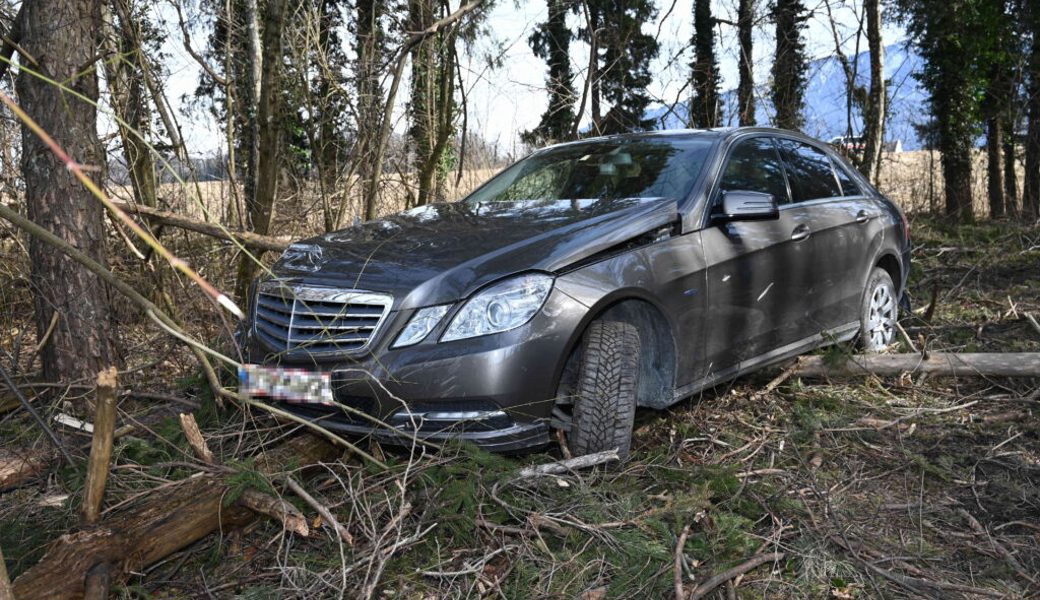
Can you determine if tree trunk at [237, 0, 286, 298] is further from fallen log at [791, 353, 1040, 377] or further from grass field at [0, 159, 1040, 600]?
fallen log at [791, 353, 1040, 377]

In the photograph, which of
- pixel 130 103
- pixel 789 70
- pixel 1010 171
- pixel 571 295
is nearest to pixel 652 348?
pixel 571 295

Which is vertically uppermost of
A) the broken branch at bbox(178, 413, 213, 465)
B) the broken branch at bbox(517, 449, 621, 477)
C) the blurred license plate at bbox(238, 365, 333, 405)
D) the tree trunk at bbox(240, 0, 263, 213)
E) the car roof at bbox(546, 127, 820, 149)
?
the tree trunk at bbox(240, 0, 263, 213)

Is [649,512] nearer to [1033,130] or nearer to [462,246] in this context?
[462,246]

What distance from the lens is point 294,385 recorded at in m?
3.50

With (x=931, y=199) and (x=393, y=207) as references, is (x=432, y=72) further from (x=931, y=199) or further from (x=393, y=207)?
(x=931, y=199)

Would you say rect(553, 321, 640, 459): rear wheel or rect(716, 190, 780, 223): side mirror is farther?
rect(716, 190, 780, 223): side mirror

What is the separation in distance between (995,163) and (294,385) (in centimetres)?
1731

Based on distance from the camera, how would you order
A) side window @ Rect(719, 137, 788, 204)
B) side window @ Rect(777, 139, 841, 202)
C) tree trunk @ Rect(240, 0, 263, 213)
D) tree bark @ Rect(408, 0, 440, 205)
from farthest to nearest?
tree trunk @ Rect(240, 0, 263, 213) < tree bark @ Rect(408, 0, 440, 205) < side window @ Rect(777, 139, 841, 202) < side window @ Rect(719, 137, 788, 204)

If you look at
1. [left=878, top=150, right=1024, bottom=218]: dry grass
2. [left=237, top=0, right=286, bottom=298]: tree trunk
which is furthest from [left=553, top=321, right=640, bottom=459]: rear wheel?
[left=878, top=150, right=1024, bottom=218]: dry grass

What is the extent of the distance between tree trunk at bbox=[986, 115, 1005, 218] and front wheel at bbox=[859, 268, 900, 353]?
1231 cm

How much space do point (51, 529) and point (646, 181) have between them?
3.24 m

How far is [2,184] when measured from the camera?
6535mm

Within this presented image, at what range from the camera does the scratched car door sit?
4.37 m

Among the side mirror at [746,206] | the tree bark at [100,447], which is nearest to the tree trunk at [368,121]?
the side mirror at [746,206]
